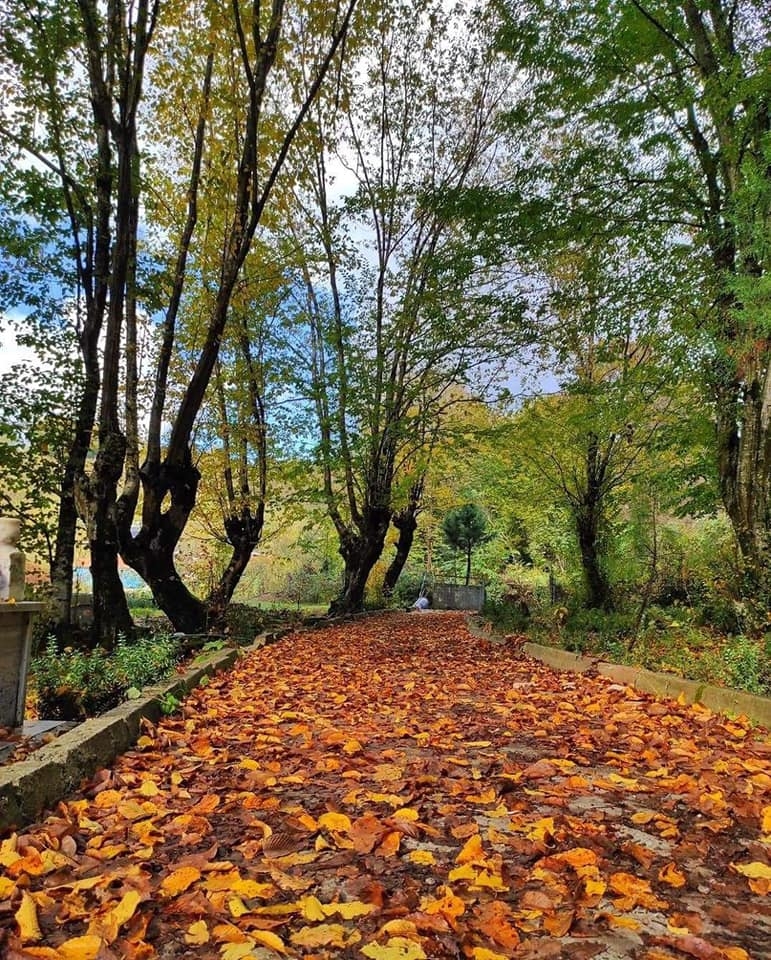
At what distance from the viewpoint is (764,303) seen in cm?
551

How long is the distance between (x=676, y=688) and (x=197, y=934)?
4164mm

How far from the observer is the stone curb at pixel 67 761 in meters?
2.34

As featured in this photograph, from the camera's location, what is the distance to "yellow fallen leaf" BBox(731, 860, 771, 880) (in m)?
1.95

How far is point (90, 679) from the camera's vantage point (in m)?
4.66

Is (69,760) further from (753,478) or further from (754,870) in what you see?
(753,478)

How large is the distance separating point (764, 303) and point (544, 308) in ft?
15.5

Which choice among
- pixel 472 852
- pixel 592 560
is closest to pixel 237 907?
pixel 472 852

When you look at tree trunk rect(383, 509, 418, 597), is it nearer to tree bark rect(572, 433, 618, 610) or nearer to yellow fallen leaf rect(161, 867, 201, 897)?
tree bark rect(572, 433, 618, 610)

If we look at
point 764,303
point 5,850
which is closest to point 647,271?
point 764,303

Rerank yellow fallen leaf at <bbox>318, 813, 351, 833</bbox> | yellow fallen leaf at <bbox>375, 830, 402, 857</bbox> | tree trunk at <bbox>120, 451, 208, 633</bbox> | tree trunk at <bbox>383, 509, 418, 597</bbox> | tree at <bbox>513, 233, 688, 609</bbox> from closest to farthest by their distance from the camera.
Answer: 1. yellow fallen leaf at <bbox>375, 830, 402, 857</bbox>
2. yellow fallen leaf at <bbox>318, 813, 351, 833</bbox>
3. tree at <bbox>513, 233, 688, 609</bbox>
4. tree trunk at <bbox>120, 451, 208, 633</bbox>
5. tree trunk at <bbox>383, 509, 418, 597</bbox>

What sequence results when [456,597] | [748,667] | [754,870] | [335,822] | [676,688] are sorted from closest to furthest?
[754,870] < [335,822] < [748,667] < [676,688] < [456,597]

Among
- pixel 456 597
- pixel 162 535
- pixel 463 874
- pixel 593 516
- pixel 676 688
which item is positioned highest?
pixel 593 516

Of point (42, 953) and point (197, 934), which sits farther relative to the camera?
point (197, 934)

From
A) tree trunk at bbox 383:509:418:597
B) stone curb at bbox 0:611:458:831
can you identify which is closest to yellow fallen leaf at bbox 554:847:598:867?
stone curb at bbox 0:611:458:831
